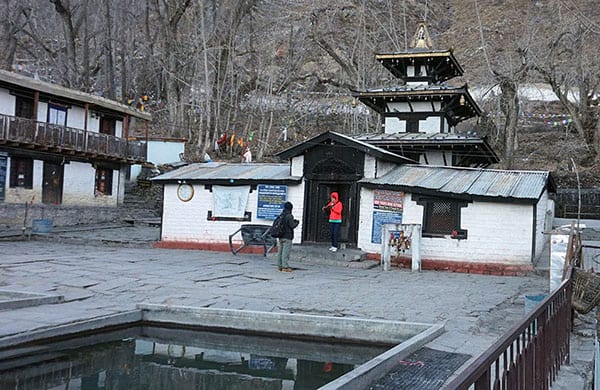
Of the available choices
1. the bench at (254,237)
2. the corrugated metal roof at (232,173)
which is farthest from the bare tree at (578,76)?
the bench at (254,237)

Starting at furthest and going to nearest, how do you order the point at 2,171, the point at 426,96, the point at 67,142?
the point at 67,142
the point at 2,171
the point at 426,96

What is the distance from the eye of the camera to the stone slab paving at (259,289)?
29.8 ft

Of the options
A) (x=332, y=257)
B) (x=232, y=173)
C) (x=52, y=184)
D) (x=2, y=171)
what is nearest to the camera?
(x=332, y=257)

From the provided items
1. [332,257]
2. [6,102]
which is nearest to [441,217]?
[332,257]

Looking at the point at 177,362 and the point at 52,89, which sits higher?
the point at 52,89

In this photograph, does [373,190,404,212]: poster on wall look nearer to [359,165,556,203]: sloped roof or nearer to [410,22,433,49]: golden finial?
[359,165,556,203]: sloped roof

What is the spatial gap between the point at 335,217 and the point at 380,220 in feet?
5.34

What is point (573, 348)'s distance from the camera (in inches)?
307

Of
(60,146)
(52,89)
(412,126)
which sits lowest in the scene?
(60,146)

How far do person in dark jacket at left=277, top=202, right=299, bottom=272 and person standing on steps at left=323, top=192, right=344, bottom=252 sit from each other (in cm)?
255

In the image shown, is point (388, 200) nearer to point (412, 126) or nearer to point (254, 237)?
point (254, 237)

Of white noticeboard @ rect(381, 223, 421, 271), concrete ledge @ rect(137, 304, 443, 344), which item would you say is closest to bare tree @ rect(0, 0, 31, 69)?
white noticeboard @ rect(381, 223, 421, 271)

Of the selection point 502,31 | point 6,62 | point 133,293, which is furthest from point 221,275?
point 502,31

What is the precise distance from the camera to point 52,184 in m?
30.4
